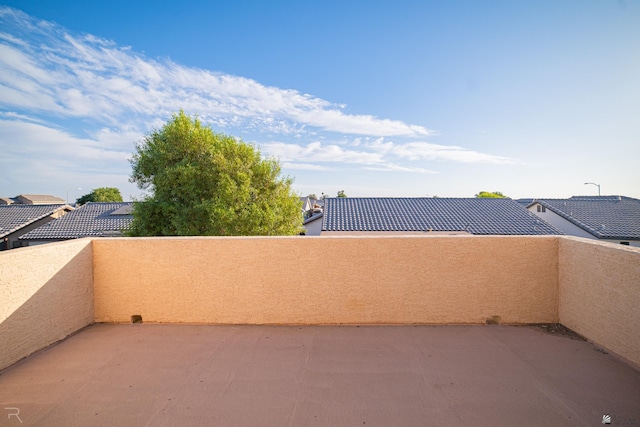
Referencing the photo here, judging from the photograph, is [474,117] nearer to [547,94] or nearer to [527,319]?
[547,94]

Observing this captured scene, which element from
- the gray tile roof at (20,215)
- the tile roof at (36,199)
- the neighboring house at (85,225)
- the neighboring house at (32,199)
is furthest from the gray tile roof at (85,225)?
the neighboring house at (32,199)

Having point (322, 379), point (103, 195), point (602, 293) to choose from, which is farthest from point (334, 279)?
point (103, 195)

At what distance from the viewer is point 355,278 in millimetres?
3611

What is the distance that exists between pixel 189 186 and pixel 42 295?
5521mm

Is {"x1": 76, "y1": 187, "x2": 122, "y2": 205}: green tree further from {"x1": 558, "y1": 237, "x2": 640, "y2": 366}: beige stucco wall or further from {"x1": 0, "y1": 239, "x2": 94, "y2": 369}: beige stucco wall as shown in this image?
{"x1": 558, "y1": 237, "x2": 640, "y2": 366}: beige stucco wall

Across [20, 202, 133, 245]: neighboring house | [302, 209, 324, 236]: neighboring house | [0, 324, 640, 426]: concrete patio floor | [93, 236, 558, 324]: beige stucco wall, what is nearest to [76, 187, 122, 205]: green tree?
[20, 202, 133, 245]: neighboring house

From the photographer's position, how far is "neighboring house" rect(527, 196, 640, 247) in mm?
19455

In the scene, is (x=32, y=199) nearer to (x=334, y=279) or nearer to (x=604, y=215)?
(x=334, y=279)

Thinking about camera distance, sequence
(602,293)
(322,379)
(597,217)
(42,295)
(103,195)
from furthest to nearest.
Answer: (103,195)
(597,217)
(42,295)
(602,293)
(322,379)

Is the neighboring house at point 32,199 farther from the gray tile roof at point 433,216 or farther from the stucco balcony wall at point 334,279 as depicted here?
the stucco balcony wall at point 334,279

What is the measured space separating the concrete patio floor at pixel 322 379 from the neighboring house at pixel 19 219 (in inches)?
1099

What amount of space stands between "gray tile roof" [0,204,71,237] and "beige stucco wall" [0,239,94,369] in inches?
1058

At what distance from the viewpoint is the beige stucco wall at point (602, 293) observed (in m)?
2.61

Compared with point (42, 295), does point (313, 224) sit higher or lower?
lower
